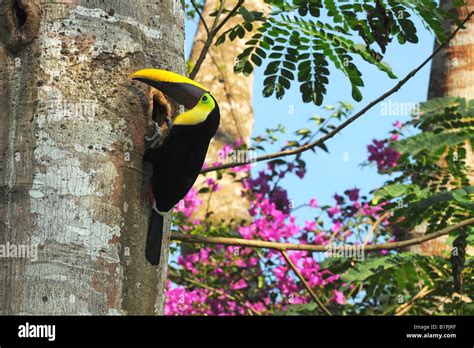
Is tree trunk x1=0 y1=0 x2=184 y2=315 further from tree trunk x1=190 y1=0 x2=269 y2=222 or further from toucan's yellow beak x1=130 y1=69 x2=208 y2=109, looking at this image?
tree trunk x1=190 y1=0 x2=269 y2=222

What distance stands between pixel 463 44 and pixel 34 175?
447cm

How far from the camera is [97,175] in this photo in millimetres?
2578

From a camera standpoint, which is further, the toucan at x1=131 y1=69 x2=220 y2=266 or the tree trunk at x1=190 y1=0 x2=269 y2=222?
the tree trunk at x1=190 y1=0 x2=269 y2=222

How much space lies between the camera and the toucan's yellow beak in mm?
2744

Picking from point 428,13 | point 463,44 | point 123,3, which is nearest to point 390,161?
point 463,44

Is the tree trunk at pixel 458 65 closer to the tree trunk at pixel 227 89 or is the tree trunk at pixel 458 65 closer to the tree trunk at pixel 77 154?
the tree trunk at pixel 227 89

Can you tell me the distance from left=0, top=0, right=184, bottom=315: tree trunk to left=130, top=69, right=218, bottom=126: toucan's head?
60mm

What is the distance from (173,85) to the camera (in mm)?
2842

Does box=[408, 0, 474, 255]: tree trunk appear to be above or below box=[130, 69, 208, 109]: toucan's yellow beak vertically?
above

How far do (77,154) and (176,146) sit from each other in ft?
1.38

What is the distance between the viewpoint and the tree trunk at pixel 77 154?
96.7 inches

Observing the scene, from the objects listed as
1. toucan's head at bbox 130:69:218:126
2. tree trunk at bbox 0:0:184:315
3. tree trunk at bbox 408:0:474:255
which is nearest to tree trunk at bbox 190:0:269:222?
tree trunk at bbox 408:0:474:255

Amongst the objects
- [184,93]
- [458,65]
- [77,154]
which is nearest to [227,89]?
[458,65]
